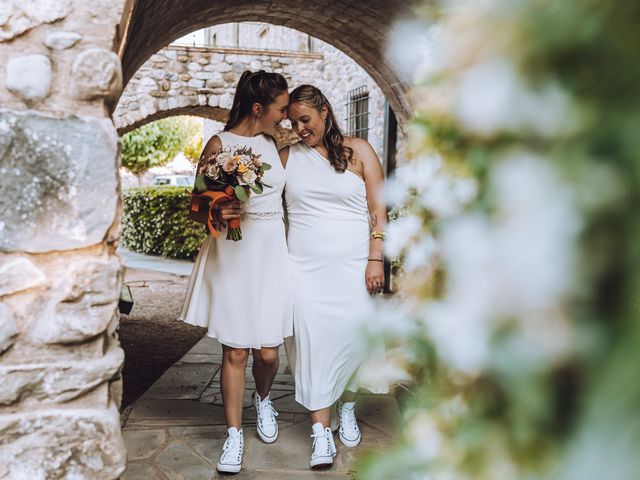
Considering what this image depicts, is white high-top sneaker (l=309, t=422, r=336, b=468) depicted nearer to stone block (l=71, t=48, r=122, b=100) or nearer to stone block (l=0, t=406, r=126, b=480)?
stone block (l=0, t=406, r=126, b=480)

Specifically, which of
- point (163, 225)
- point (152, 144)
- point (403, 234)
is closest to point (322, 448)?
point (403, 234)

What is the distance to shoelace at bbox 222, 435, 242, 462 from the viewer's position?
2.66 m

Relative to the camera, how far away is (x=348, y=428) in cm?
303

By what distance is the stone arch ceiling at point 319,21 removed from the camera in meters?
3.66

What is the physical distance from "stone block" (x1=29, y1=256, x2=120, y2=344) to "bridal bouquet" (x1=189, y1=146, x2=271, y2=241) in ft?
3.19

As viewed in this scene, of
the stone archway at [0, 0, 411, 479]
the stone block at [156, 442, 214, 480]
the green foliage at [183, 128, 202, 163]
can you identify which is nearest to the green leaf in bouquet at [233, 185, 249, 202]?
the stone archway at [0, 0, 411, 479]

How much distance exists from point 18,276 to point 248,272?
4.38 feet

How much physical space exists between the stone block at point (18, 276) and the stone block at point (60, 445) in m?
0.34

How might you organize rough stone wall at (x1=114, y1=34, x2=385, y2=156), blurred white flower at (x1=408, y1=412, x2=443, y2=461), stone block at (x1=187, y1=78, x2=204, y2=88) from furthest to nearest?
stone block at (x1=187, y1=78, x2=204, y2=88)
rough stone wall at (x1=114, y1=34, x2=385, y2=156)
blurred white flower at (x1=408, y1=412, x2=443, y2=461)

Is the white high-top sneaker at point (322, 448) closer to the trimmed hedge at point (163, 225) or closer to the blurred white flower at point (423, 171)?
the blurred white flower at point (423, 171)

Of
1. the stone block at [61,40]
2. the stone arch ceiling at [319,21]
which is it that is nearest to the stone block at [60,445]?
the stone block at [61,40]

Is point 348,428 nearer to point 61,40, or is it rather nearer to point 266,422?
point 266,422


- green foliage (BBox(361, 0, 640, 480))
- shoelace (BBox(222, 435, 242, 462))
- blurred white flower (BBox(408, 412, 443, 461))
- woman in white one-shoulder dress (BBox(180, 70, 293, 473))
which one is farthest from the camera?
woman in white one-shoulder dress (BBox(180, 70, 293, 473))

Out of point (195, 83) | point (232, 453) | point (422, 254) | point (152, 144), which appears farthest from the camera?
point (152, 144)
